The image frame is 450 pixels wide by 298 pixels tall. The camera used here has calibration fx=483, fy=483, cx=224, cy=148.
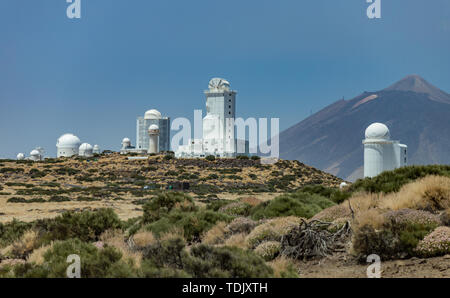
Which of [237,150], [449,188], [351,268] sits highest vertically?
[237,150]

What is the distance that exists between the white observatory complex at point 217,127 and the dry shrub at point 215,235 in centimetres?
6428

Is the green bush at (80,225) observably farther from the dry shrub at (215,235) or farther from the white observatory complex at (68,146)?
the white observatory complex at (68,146)

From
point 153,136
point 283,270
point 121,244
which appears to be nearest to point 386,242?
point 283,270

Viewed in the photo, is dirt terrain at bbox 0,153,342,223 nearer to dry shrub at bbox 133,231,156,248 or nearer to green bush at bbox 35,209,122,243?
green bush at bbox 35,209,122,243

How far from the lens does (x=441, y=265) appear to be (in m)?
9.32

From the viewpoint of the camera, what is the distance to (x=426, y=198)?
43.7ft

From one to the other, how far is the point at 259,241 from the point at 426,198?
4965 mm

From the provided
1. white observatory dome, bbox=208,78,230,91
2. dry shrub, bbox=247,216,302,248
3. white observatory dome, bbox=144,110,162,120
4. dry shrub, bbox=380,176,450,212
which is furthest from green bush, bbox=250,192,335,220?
white observatory dome, bbox=144,110,162,120

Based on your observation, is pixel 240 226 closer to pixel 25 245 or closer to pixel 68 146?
pixel 25 245

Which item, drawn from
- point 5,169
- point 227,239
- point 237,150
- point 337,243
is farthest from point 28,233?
point 237,150

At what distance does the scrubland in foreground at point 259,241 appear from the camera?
8.20m

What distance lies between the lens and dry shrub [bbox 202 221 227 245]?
42.5ft

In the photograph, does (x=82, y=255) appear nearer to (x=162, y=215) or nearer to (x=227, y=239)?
(x=227, y=239)

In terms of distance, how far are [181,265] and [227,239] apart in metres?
4.47
